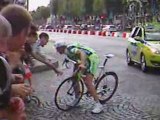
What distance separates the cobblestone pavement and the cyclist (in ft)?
0.88

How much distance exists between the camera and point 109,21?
91.9 meters

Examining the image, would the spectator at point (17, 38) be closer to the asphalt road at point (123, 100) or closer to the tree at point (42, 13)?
the asphalt road at point (123, 100)

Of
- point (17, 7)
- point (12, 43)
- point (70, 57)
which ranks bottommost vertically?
point (70, 57)

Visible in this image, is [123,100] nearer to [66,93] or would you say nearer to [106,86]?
[106,86]

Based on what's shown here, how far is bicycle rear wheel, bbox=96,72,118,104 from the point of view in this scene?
9.02 meters

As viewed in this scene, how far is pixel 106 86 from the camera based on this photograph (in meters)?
9.12

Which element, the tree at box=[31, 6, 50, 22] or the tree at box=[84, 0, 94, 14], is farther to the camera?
the tree at box=[31, 6, 50, 22]

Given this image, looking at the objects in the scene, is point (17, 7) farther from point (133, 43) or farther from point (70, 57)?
point (133, 43)

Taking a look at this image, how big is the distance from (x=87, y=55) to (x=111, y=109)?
109 centimetres

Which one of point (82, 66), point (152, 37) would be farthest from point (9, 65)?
point (152, 37)

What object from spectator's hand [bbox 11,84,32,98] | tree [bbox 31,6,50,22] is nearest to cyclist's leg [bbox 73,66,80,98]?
spectator's hand [bbox 11,84,32,98]

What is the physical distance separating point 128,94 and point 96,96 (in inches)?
77.1

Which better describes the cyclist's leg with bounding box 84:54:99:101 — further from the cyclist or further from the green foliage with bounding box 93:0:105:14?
the green foliage with bounding box 93:0:105:14

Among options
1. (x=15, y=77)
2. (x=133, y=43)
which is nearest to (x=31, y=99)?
(x=15, y=77)
